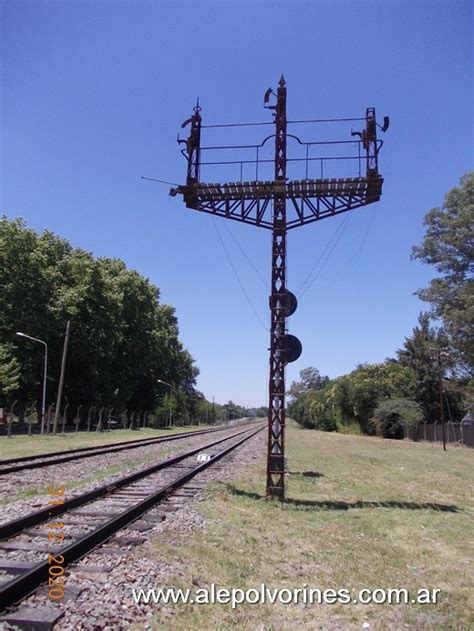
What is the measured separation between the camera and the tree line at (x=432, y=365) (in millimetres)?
33219

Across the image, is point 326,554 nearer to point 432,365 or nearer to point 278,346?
point 278,346

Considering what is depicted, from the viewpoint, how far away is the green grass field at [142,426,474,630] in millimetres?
4844

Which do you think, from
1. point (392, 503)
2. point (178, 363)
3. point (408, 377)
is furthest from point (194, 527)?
point (178, 363)

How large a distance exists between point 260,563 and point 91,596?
226 centimetres

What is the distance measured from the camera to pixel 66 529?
7.54 meters

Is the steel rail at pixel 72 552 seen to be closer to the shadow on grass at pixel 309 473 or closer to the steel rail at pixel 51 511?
the steel rail at pixel 51 511

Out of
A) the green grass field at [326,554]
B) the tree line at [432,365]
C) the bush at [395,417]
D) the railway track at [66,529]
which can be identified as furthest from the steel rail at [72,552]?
the bush at [395,417]

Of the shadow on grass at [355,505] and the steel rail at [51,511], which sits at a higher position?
the steel rail at [51,511]

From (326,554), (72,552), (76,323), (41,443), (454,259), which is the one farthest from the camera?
(76,323)

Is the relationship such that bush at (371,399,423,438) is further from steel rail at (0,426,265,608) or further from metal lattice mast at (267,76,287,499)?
steel rail at (0,426,265,608)

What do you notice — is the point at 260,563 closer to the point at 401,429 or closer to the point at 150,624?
the point at 150,624

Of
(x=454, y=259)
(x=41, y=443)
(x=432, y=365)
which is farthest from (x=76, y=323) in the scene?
Answer: (x=432, y=365)

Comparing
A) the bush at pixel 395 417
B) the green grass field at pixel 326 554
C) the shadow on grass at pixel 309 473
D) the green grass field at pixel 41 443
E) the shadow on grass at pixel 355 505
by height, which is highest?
the bush at pixel 395 417

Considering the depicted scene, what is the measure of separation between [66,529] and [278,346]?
5699 millimetres
